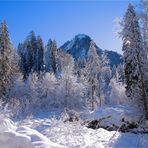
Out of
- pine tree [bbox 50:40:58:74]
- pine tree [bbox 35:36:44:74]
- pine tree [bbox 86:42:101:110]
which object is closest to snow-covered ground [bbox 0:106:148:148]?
pine tree [bbox 86:42:101:110]

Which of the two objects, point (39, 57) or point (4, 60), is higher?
point (39, 57)

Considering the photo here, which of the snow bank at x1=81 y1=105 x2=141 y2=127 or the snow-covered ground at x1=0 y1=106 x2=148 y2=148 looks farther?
the snow bank at x1=81 y1=105 x2=141 y2=127

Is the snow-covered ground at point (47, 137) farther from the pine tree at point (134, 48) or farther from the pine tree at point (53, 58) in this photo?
the pine tree at point (53, 58)

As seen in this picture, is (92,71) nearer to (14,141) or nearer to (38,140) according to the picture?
(38,140)

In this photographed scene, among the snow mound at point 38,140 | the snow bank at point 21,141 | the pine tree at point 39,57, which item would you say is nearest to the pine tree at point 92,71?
the pine tree at point 39,57

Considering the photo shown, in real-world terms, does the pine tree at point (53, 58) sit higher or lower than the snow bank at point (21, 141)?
higher

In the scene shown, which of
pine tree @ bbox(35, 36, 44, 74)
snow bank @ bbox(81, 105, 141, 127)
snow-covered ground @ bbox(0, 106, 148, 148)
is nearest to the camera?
snow-covered ground @ bbox(0, 106, 148, 148)

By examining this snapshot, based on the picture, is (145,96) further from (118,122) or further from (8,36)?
(8,36)

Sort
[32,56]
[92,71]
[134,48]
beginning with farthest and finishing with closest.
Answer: [32,56], [92,71], [134,48]

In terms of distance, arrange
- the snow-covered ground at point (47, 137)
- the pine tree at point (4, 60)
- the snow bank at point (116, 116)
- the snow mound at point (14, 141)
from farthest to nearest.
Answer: the pine tree at point (4, 60)
the snow bank at point (116, 116)
the snow-covered ground at point (47, 137)
the snow mound at point (14, 141)

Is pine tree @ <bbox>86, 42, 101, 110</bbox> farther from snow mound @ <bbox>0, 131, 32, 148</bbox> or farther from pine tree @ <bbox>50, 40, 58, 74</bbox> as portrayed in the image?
snow mound @ <bbox>0, 131, 32, 148</bbox>

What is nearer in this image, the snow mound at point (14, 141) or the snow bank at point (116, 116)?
the snow mound at point (14, 141)

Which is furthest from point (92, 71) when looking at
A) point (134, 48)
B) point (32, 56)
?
point (32, 56)

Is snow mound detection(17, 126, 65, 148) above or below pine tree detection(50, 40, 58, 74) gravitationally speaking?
below
